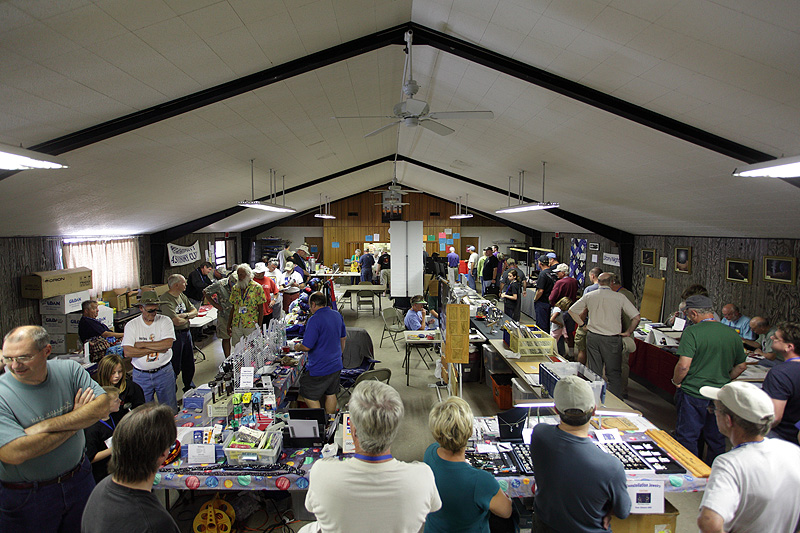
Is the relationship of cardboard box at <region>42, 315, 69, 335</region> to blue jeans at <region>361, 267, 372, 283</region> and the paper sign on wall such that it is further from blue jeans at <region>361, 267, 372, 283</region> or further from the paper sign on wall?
the paper sign on wall

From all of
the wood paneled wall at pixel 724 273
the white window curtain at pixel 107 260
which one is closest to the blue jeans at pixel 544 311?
the wood paneled wall at pixel 724 273

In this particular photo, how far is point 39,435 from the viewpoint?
2.04m

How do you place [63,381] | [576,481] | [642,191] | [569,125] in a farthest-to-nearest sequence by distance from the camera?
[642,191]
[569,125]
[63,381]
[576,481]

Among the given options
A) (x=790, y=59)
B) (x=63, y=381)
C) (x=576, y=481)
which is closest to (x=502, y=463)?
(x=576, y=481)

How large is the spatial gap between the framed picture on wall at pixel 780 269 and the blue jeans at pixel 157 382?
7.77 meters

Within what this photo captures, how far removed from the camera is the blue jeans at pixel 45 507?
213 centimetres

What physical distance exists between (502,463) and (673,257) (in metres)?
7.16

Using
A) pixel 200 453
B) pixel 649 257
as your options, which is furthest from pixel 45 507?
pixel 649 257

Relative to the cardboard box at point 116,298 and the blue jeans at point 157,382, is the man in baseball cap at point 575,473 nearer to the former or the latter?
the blue jeans at point 157,382

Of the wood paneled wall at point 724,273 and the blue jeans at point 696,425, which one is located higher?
the wood paneled wall at point 724,273

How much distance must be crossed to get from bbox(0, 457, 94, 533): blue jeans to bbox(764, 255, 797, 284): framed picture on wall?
7803 mm

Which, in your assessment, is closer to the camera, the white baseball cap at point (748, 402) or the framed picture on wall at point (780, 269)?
the white baseball cap at point (748, 402)

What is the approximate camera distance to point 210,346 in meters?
8.36

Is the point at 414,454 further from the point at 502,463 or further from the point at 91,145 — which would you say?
the point at 91,145
